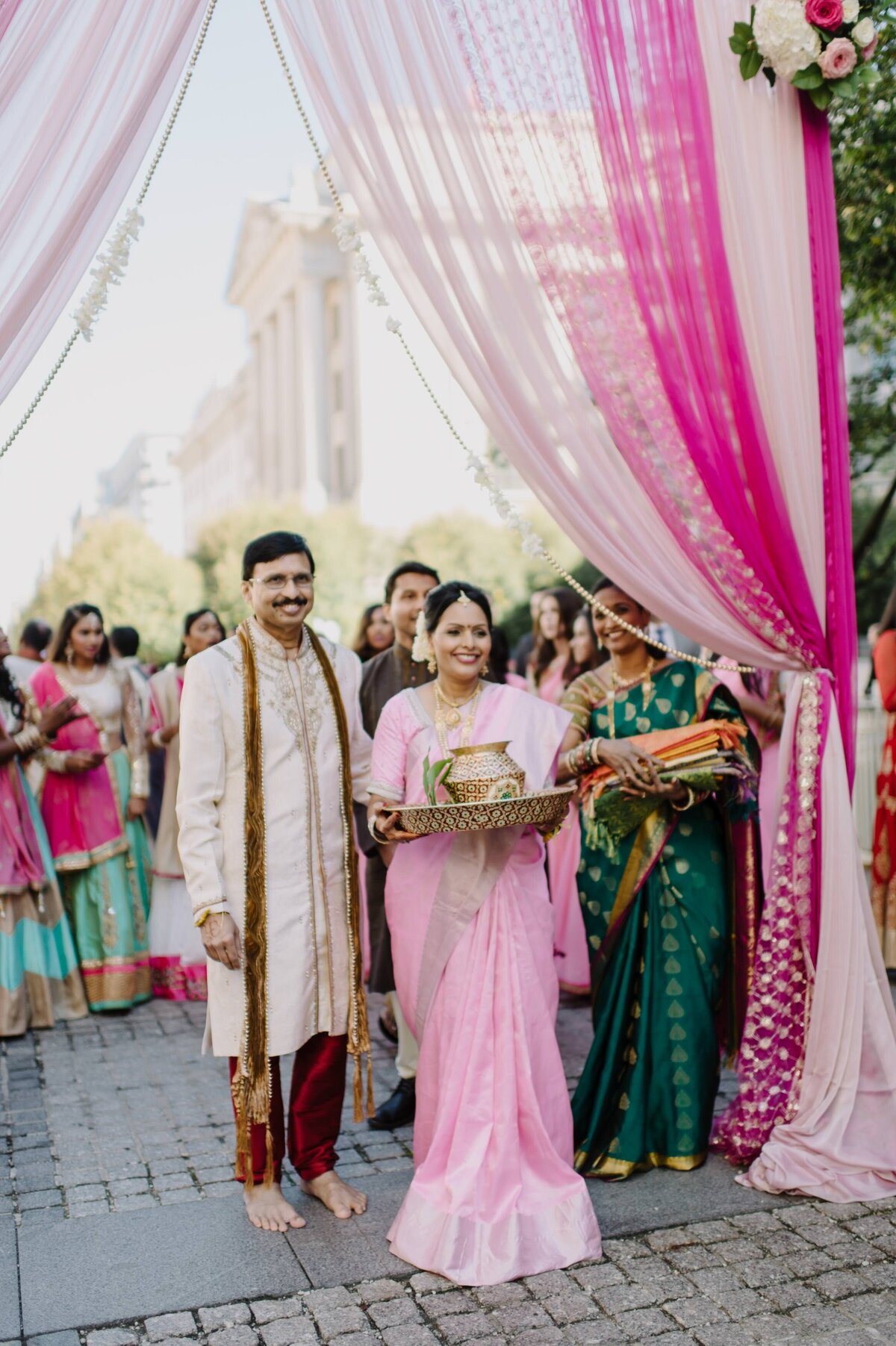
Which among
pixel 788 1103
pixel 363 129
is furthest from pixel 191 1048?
pixel 363 129

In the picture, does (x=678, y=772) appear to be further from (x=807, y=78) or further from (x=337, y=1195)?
(x=807, y=78)

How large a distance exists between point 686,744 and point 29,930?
3.76 meters

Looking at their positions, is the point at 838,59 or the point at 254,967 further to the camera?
the point at 838,59

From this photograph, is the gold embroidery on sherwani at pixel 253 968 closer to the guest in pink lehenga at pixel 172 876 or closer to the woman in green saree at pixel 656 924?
the woman in green saree at pixel 656 924

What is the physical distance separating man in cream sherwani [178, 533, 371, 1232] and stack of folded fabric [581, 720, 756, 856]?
2.77 ft

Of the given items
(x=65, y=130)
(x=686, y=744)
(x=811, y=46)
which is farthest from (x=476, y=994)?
(x=811, y=46)

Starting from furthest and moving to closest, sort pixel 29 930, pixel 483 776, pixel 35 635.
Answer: pixel 35 635
pixel 29 930
pixel 483 776

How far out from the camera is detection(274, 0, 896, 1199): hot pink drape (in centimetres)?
393

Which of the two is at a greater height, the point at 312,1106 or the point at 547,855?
the point at 547,855

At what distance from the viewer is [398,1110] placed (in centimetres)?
494

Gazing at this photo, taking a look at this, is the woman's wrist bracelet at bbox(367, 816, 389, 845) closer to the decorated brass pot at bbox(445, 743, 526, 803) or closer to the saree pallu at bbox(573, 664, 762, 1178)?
the decorated brass pot at bbox(445, 743, 526, 803)

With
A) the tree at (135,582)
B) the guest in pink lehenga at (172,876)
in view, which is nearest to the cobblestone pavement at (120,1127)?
the guest in pink lehenga at (172,876)

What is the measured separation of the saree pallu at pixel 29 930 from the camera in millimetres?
6359

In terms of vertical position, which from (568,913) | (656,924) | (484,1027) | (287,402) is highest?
(287,402)
